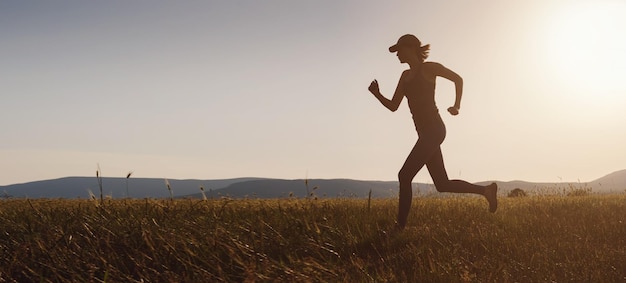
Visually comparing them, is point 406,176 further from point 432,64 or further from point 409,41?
point 409,41

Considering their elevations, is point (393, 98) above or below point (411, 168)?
above

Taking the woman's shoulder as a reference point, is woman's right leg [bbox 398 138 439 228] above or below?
below

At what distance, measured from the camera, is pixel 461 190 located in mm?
7895

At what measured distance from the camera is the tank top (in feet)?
24.1

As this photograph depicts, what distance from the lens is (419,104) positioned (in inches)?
291

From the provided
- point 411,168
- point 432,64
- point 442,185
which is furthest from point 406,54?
point 442,185

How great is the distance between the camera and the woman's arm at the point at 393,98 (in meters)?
7.68

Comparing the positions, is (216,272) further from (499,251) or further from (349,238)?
(499,251)

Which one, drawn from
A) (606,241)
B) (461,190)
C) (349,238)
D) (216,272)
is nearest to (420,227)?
(461,190)

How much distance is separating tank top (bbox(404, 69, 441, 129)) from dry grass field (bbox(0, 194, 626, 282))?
1.31 meters

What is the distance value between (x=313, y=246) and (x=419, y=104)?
2.64m

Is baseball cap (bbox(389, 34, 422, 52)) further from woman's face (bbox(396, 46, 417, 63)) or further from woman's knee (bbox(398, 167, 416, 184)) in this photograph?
woman's knee (bbox(398, 167, 416, 184))

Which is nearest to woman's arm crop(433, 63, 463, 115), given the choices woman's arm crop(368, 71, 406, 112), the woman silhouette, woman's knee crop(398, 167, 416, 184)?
the woman silhouette

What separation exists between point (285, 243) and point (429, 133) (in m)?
2.68
